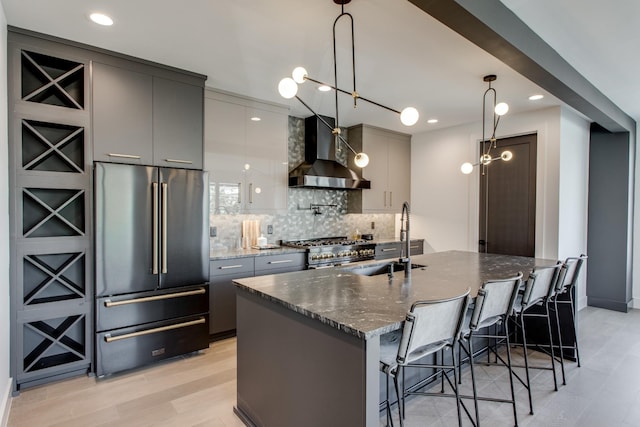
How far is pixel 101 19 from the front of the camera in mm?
2336

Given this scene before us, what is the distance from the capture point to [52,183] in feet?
8.72

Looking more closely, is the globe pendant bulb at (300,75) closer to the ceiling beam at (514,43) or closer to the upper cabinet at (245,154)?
the ceiling beam at (514,43)

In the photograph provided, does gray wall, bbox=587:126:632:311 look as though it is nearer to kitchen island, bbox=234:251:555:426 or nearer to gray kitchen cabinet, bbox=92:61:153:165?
kitchen island, bbox=234:251:555:426

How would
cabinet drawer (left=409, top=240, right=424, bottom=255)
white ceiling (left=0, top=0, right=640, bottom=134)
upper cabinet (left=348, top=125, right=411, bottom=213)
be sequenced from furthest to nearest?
cabinet drawer (left=409, top=240, right=424, bottom=255) < upper cabinet (left=348, top=125, right=411, bottom=213) < white ceiling (left=0, top=0, right=640, bottom=134)

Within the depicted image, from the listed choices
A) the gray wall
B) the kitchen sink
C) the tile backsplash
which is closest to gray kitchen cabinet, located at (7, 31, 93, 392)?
the tile backsplash

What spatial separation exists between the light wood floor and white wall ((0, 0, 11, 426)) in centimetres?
17

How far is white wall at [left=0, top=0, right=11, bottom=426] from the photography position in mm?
2230

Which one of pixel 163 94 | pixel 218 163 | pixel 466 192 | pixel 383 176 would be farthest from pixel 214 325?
pixel 466 192

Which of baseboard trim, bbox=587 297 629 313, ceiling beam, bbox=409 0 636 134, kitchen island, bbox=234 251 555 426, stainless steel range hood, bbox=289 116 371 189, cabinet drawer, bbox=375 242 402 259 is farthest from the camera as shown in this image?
cabinet drawer, bbox=375 242 402 259

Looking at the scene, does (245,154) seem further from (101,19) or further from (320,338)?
(320,338)

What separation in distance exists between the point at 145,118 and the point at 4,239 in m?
1.35

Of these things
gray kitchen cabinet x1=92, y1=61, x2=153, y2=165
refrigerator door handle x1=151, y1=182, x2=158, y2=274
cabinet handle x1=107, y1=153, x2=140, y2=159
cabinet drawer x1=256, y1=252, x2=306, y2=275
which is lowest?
cabinet drawer x1=256, y1=252, x2=306, y2=275

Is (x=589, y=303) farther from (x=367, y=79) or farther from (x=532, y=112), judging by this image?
(x=367, y=79)

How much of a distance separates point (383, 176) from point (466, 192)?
4.11 ft
